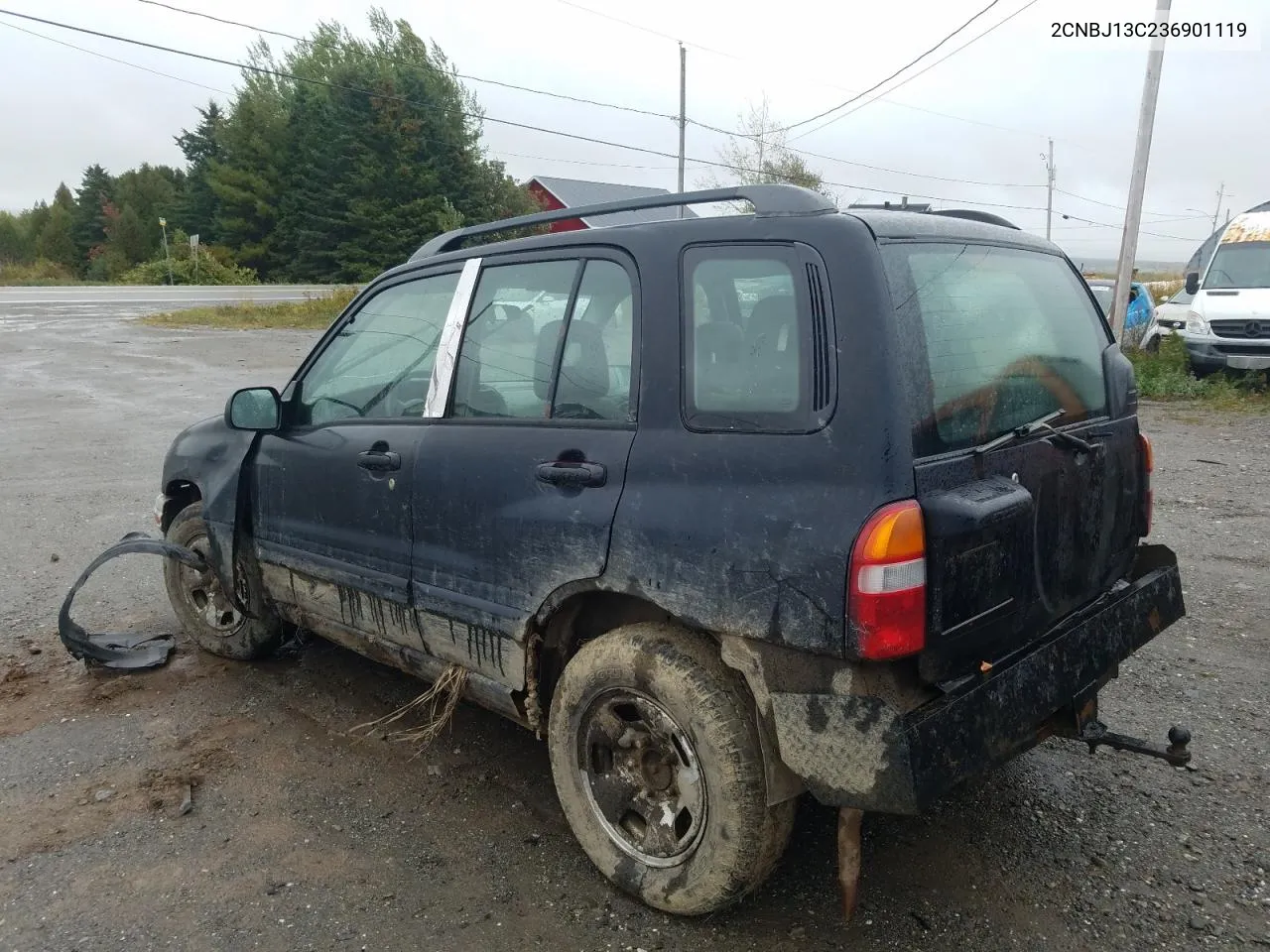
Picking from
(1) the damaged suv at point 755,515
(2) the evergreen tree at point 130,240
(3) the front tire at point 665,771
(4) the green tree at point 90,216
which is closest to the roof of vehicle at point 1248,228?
(1) the damaged suv at point 755,515

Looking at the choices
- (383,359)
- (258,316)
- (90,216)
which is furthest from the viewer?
(90,216)

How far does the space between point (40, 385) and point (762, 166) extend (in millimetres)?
30402

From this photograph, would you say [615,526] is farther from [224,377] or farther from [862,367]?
[224,377]

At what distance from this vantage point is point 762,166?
38750 millimetres

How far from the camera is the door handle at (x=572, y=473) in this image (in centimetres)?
265

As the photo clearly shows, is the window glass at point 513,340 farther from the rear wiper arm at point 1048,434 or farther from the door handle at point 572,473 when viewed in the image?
the rear wiper arm at point 1048,434

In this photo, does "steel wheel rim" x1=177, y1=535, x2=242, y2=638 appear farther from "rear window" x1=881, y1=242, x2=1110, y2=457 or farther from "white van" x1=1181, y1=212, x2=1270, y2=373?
"white van" x1=1181, y1=212, x2=1270, y2=373

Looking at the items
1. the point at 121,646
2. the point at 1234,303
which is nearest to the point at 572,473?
the point at 121,646

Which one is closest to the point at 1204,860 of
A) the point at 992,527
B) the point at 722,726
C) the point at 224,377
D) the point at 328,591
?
the point at 992,527

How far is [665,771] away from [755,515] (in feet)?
2.62

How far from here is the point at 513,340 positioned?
3113mm

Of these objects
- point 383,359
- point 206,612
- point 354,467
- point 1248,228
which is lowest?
point 206,612

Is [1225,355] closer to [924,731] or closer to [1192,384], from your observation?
[1192,384]

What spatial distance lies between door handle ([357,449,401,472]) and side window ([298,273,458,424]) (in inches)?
6.3
